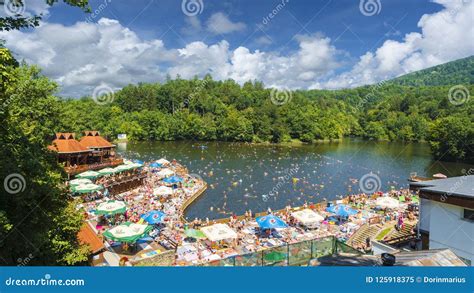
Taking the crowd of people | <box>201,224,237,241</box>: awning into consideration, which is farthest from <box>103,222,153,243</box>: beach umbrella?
<box>201,224,237,241</box>: awning

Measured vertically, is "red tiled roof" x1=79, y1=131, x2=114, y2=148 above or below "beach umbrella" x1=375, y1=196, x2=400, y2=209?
above

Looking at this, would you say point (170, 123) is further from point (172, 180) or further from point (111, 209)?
point (111, 209)

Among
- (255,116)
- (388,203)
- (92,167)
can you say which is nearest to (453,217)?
(388,203)

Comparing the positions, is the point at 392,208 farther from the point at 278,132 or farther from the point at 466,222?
the point at 278,132

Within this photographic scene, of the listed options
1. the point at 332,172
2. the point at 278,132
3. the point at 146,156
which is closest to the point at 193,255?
the point at 332,172

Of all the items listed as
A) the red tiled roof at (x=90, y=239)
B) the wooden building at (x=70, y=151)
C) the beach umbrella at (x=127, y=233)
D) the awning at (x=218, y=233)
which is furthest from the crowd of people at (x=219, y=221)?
the wooden building at (x=70, y=151)

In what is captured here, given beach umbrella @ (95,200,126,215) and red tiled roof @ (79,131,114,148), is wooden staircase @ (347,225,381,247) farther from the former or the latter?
red tiled roof @ (79,131,114,148)

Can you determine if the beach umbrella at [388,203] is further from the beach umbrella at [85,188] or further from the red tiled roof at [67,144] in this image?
the red tiled roof at [67,144]
